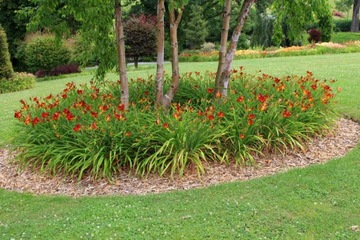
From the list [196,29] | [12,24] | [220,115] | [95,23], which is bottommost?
[220,115]

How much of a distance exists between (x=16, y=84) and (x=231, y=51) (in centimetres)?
1124

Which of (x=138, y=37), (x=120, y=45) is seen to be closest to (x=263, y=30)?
(x=138, y=37)

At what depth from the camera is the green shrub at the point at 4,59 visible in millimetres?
14227

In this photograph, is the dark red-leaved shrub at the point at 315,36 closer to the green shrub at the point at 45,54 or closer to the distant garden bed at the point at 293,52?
the distant garden bed at the point at 293,52

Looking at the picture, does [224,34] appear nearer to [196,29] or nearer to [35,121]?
[35,121]

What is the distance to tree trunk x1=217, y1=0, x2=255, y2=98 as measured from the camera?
5508mm

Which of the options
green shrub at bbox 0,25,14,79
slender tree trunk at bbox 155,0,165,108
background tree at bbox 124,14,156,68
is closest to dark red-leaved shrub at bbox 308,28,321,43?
background tree at bbox 124,14,156,68

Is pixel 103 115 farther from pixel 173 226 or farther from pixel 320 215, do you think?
pixel 320 215

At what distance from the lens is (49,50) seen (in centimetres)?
1884

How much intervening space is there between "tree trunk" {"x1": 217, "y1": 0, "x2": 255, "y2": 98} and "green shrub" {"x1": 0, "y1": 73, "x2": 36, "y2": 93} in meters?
10.8

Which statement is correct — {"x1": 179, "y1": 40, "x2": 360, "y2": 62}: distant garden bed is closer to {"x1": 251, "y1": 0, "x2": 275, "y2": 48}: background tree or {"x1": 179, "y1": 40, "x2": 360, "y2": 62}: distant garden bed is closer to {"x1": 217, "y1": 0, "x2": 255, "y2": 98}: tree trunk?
{"x1": 251, "y1": 0, "x2": 275, "y2": 48}: background tree

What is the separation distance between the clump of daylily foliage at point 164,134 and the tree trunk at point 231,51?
0.60 ft

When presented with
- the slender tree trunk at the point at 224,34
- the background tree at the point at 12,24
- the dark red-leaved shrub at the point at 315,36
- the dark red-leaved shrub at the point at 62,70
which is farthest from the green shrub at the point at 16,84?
the dark red-leaved shrub at the point at 315,36

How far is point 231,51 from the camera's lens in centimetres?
557
